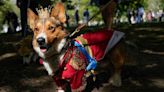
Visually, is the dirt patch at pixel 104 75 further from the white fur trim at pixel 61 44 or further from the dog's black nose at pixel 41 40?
the dog's black nose at pixel 41 40

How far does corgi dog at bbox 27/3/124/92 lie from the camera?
5734mm

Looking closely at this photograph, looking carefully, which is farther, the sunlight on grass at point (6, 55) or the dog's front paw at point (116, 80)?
the sunlight on grass at point (6, 55)

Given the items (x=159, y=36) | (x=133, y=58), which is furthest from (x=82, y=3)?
(x=133, y=58)

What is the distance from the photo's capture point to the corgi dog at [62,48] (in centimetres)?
573

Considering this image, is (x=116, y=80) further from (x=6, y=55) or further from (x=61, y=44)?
(x=6, y=55)

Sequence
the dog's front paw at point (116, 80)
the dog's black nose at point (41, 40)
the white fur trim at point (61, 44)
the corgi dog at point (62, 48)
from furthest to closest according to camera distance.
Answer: the dog's front paw at point (116, 80) → the white fur trim at point (61, 44) → the corgi dog at point (62, 48) → the dog's black nose at point (41, 40)

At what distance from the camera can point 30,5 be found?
9867 mm

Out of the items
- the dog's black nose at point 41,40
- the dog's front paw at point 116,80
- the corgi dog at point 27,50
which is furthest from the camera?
the corgi dog at point 27,50

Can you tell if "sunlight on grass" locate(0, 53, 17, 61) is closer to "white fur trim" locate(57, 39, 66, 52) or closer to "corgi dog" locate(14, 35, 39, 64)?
"corgi dog" locate(14, 35, 39, 64)

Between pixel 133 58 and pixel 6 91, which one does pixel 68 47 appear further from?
pixel 133 58

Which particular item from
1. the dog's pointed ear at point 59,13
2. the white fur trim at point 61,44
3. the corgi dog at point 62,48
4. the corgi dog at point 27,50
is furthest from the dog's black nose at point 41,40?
the corgi dog at point 27,50

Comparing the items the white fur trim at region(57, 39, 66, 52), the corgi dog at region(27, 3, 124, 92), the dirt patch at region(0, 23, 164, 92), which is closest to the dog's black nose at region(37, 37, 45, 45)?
the corgi dog at region(27, 3, 124, 92)

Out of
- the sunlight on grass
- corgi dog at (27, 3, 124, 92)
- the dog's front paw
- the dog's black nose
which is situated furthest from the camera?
the sunlight on grass

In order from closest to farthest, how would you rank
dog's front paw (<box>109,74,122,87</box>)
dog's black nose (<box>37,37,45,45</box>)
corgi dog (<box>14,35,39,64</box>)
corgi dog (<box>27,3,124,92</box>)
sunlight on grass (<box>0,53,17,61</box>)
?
dog's black nose (<box>37,37,45,45</box>) → corgi dog (<box>27,3,124,92</box>) → dog's front paw (<box>109,74,122,87</box>) → corgi dog (<box>14,35,39,64</box>) → sunlight on grass (<box>0,53,17,61</box>)
